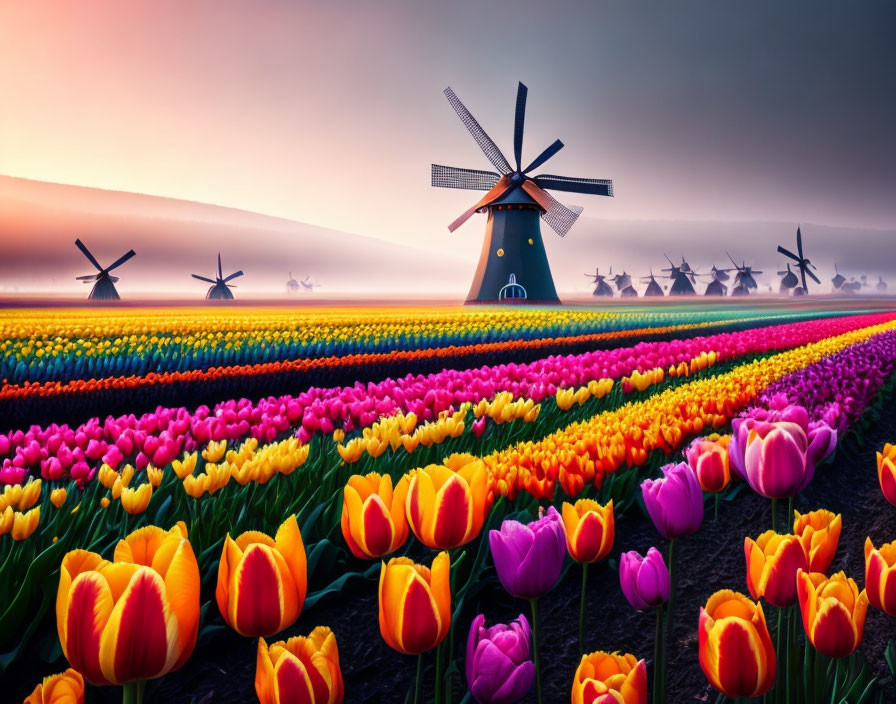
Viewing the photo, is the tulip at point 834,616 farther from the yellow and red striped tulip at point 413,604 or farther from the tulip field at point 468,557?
the yellow and red striped tulip at point 413,604

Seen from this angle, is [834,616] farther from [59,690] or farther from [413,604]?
[59,690]

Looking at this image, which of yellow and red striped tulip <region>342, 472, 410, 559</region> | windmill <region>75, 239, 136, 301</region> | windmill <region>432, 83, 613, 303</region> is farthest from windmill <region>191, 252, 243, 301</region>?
yellow and red striped tulip <region>342, 472, 410, 559</region>

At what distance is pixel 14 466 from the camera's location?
3191 mm

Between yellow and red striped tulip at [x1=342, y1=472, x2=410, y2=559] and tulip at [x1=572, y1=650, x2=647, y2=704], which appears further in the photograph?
yellow and red striped tulip at [x1=342, y1=472, x2=410, y2=559]

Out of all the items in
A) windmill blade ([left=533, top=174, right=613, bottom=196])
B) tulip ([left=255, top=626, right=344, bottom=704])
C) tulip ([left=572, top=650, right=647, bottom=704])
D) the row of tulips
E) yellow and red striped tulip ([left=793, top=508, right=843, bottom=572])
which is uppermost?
windmill blade ([left=533, top=174, right=613, bottom=196])

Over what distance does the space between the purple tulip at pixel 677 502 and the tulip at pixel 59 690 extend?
1.28 metres

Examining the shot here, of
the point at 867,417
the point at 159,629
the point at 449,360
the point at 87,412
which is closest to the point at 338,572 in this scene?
the point at 159,629

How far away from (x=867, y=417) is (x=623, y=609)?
12.8 feet

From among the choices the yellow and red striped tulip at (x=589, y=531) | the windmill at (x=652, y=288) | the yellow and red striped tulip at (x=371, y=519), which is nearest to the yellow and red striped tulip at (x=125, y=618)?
the yellow and red striped tulip at (x=371, y=519)

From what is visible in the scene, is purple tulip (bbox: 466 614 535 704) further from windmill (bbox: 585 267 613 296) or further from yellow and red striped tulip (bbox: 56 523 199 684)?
windmill (bbox: 585 267 613 296)

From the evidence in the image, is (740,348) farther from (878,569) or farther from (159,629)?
(159,629)

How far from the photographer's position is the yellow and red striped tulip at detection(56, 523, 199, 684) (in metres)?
0.91

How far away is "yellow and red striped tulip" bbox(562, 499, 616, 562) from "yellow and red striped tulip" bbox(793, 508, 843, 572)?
0.40 m

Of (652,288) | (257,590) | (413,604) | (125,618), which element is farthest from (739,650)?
(652,288)
